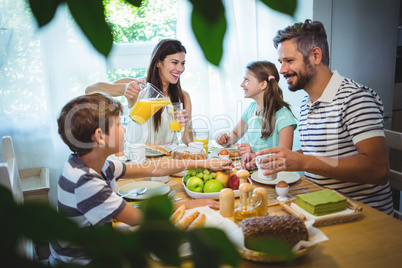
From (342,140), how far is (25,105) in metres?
2.28

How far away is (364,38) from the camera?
331cm

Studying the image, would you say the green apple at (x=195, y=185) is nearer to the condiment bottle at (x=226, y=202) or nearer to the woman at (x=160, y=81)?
the condiment bottle at (x=226, y=202)

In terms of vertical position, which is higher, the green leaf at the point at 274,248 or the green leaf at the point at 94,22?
the green leaf at the point at 94,22

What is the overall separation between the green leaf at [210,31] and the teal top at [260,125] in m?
2.17

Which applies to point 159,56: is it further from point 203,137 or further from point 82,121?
point 82,121

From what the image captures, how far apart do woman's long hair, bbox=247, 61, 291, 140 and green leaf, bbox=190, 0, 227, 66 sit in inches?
87.3

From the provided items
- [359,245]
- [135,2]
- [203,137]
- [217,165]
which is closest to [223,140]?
[203,137]

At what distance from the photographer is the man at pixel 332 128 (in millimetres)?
1669

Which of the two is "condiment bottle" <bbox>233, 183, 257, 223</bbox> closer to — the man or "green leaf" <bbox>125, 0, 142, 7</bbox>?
the man

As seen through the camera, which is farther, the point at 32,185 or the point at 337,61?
the point at 337,61

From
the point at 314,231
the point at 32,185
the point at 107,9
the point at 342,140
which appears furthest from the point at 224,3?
the point at 32,185

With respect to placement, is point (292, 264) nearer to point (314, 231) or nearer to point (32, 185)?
point (314, 231)

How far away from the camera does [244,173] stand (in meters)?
1.49

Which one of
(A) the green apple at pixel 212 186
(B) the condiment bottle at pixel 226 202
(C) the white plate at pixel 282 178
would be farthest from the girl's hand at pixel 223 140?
(B) the condiment bottle at pixel 226 202
